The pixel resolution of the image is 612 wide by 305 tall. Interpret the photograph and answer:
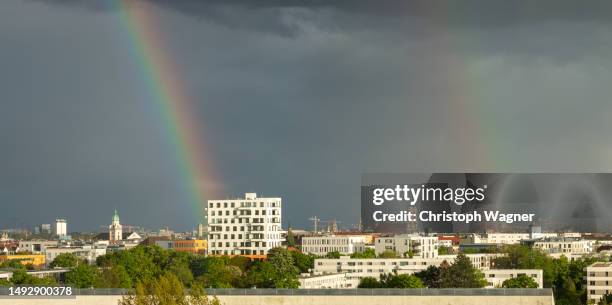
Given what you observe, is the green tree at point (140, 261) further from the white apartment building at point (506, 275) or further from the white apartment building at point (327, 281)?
the white apartment building at point (506, 275)

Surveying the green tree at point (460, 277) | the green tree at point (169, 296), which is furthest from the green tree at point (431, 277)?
the green tree at point (169, 296)

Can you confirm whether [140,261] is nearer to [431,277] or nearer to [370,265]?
[370,265]

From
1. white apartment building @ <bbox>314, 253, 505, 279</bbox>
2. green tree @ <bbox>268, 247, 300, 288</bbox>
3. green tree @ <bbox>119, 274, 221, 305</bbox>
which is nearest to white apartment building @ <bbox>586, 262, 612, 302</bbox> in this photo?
green tree @ <bbox>268, 247, 300, 288</bbox>

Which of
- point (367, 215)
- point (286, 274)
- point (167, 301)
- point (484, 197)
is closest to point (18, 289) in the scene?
point (167, 301)

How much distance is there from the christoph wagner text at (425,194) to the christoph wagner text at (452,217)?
2.11ft

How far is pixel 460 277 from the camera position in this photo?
454 ft

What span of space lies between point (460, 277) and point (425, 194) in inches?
2829

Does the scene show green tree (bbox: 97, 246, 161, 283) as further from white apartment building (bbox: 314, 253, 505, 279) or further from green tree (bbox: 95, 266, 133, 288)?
white apartment building (bbox: 314, 253, 505, 279)

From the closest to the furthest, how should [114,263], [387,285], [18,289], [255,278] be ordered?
1. [18,289]
2. [387,285]
3. [255,278]
4. [114,263]

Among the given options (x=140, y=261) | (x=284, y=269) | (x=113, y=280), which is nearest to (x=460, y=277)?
(x=284, y=269)

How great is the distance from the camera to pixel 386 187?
6850cm

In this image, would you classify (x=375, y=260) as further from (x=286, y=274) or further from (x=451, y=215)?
(x=451, y=215)

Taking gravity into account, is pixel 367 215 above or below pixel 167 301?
above

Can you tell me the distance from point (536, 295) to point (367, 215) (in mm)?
11739
